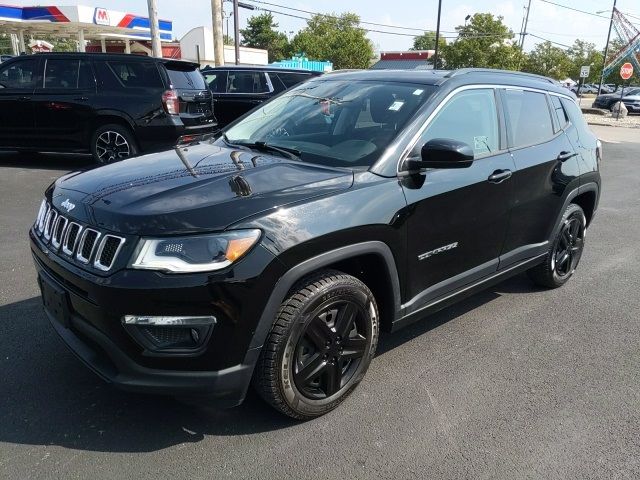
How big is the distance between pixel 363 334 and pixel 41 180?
6.98 metres

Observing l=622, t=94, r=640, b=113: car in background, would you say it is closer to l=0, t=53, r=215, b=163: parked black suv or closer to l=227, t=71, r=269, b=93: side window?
l=227, t=71, r=269, b=93: side window

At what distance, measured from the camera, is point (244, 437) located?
2645mm

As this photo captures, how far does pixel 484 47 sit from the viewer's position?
42.7 metres

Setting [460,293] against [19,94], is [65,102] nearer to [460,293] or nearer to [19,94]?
[19,94]

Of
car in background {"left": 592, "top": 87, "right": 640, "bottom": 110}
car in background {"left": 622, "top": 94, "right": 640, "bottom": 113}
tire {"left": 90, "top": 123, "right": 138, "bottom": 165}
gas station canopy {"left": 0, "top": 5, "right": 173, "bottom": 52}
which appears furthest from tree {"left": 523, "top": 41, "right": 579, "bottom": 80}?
tire {"left": 90, "top": 123, "right": 138, "bottom": 165}

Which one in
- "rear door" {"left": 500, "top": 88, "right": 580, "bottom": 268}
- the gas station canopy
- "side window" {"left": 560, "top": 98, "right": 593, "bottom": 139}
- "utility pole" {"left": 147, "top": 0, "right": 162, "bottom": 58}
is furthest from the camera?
the gas station canopy

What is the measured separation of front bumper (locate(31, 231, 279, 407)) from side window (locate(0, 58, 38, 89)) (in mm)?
7565

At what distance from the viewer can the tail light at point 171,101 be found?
8.62 m

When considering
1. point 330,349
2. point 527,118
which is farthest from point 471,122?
point 330,349

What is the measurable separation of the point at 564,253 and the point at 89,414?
3816mm

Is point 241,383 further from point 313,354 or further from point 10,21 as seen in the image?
point 10,21

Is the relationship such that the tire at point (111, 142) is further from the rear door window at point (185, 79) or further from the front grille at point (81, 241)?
the front grille at point (81, 241)

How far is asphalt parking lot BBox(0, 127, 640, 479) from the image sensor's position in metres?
2.47

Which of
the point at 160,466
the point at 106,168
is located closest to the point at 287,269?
the point at 160,466
